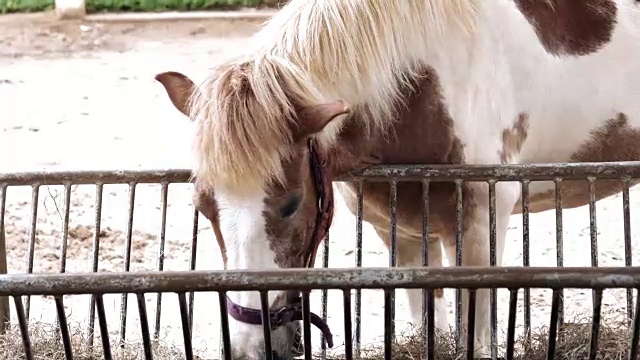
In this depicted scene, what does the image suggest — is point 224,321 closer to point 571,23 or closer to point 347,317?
point 347,317

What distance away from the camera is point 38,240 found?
11.0 feet

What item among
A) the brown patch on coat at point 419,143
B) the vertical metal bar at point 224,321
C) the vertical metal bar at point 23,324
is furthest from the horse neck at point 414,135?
the vertical metal bar at point 23,324

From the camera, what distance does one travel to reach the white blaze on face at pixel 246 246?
144 cm

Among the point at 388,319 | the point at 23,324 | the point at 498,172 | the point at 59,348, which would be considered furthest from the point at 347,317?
the point at 59,348

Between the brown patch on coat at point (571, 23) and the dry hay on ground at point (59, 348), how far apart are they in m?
1.14

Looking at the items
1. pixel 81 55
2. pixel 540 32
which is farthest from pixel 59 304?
pixel 81 55

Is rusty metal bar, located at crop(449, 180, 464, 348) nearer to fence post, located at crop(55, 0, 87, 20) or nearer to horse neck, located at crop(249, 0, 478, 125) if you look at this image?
horse neck, located at crop(249, 0, 478, 125)

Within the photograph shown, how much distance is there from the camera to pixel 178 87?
1703 millimetres

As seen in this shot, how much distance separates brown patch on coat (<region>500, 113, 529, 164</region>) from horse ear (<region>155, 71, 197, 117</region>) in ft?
2.39

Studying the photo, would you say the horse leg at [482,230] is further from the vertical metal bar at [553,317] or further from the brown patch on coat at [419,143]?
the vertical metal bar at [553,317]

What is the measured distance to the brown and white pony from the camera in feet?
4.86

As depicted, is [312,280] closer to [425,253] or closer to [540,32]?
[425,253]

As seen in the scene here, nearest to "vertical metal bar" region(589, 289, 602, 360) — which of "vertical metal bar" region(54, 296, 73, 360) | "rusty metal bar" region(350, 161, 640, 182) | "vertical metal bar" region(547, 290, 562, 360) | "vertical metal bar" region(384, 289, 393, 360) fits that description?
"vertical metal bar" region(547, 290, 562, 360)

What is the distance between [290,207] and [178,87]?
38 cm
